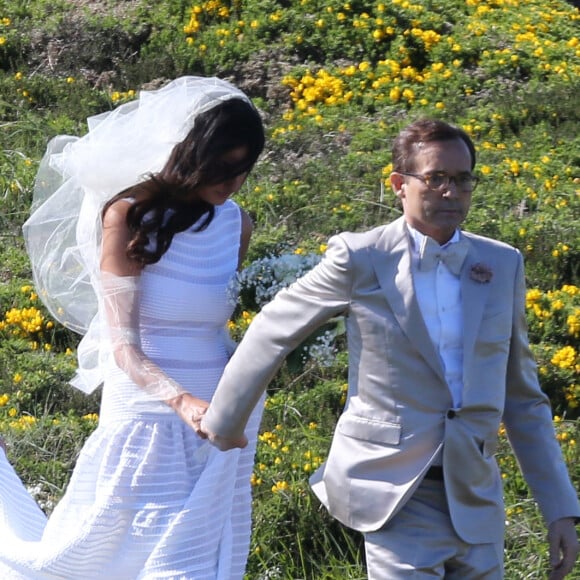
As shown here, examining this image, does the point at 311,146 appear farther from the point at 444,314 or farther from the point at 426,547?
the point at 426,547

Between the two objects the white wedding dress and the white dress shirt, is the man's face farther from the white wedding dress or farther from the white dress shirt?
the white wedding dress

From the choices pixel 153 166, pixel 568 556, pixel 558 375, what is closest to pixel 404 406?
pixel 568 556

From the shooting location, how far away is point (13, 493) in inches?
190

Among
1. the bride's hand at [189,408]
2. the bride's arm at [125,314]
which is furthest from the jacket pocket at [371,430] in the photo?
the bride's arm at [125,314]

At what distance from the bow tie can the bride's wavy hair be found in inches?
38.5

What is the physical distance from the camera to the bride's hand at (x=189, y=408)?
4242mm

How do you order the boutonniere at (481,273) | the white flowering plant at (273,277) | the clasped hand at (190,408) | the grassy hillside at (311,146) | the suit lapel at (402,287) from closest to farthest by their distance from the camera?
the suit lapel at (402,287) → the boutonniere at (481,273) → the clasped hand at (190,408) → the white flowering plant at (273,277) → the grassy hillside at (311,146)

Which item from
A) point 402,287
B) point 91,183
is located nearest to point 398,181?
point 402,287

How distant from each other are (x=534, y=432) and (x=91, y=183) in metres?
1.79

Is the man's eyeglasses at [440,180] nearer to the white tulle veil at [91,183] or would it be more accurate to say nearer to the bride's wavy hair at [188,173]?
the bride's wavy hair at [188,173]

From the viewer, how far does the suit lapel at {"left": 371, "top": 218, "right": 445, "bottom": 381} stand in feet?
11.6

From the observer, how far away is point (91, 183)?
15.5 ft

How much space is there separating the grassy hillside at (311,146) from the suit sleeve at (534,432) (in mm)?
699

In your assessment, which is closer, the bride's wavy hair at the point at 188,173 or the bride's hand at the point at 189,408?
the bride's hand at the point at 189,408
